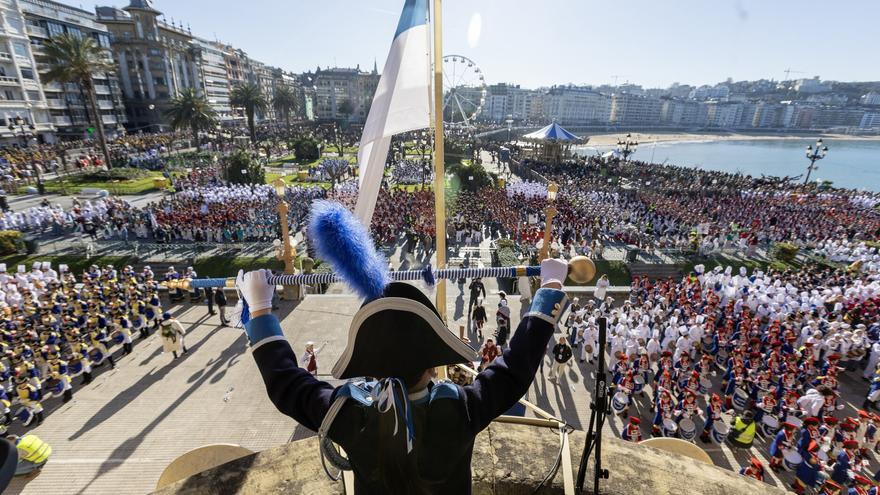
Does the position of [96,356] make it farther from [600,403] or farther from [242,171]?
[242,171]

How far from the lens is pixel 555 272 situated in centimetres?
261

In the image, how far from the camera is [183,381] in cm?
1040

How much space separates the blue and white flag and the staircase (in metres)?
17.8

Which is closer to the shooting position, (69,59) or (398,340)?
(398,340)

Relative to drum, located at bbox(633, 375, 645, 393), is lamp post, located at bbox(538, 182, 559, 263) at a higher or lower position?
higher

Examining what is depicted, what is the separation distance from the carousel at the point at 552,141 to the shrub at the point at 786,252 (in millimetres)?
21627

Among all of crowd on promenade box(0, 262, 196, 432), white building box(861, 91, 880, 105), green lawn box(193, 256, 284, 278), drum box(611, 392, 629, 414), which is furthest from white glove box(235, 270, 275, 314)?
white building box(861, 91, 880, 105)

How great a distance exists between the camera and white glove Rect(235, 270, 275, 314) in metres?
2.47

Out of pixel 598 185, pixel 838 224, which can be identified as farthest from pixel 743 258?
pixel 598 185

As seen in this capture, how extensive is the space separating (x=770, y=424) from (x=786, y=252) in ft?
54.5

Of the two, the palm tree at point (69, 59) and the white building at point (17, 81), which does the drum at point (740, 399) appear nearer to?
the palm tree at point (69, 59)

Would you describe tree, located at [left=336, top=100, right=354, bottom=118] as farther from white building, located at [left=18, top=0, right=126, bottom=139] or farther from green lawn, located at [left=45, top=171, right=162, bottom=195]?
green lawn, located at [left=45, top=171, right=162, bottom=195]

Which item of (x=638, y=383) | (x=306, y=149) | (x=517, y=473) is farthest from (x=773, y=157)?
(x=517, y=473)

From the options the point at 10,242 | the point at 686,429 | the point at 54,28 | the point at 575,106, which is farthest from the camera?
the point at 575,106
